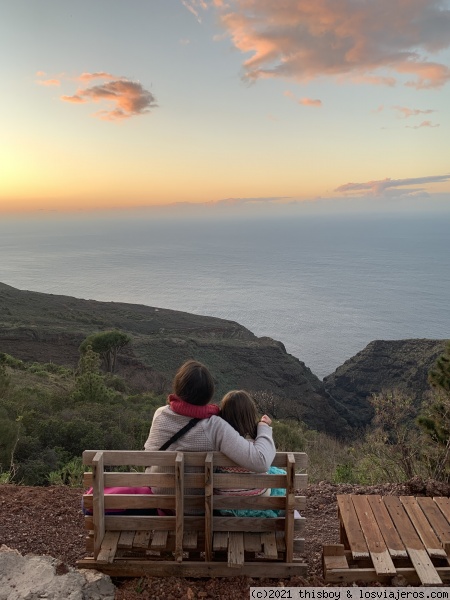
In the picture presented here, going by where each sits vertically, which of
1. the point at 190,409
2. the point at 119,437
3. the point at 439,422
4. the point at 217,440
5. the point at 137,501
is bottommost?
the point at 119,437

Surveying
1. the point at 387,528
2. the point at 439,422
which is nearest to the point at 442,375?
the point at 439,422

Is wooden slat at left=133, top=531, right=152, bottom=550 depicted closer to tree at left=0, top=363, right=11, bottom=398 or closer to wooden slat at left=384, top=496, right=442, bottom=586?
wooden slat at left=384, top=496, right=442, bottom=586

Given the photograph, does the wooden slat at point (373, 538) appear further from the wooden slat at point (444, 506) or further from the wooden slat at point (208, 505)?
the wooden slat at point (208, 505)

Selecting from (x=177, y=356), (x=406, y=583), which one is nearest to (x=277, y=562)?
(x=406, y=583)

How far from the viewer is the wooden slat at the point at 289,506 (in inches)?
140

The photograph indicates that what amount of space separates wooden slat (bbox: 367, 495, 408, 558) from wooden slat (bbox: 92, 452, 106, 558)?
2269mm

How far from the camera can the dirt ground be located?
3.53 metres

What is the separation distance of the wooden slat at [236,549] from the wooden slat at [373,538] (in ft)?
3.40

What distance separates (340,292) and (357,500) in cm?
12883

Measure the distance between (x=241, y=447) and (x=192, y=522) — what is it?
2.45 feet

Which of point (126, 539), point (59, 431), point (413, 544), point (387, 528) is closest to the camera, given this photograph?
point (126, 539)

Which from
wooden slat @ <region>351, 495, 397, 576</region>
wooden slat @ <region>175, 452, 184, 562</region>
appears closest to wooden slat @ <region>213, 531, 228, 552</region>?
wooden slat @ <region>175, 452, 184, 562</region>

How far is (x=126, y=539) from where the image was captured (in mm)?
3672

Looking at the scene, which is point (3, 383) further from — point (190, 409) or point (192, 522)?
point (190, 409)
